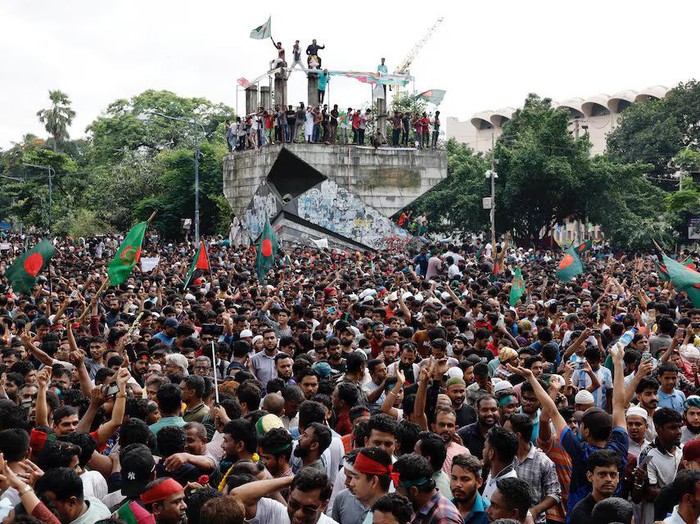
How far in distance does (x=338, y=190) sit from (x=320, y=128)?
213 centimetres

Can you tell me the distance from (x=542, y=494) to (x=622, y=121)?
55446mm

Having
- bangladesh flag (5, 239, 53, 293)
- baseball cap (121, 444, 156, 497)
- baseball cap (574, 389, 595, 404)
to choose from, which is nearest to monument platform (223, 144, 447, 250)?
bangladesh flag (5, 239, 53, 293)

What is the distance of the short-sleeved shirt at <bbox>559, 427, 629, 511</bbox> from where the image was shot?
5.89 metres

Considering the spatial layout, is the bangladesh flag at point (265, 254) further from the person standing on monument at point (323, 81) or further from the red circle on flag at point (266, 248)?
the person standing on monument at point (323, 81)

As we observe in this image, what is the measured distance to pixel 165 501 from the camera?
4.72 metres

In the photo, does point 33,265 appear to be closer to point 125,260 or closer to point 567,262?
point 125,260

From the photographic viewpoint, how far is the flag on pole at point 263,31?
1380 inches

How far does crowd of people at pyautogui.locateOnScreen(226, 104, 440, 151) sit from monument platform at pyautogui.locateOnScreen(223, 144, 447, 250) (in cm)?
36

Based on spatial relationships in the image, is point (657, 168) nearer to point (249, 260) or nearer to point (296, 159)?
point (296, 159)

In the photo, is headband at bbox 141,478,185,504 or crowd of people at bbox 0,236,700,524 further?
crowd of people at bbox 0,236,700,524

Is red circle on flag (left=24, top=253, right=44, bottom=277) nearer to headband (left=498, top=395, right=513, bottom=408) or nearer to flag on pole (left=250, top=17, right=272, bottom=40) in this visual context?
headband (left=498, top=395, right=513, bottom=408)

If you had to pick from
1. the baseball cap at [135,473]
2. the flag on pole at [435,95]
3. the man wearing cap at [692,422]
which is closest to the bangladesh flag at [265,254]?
the man wearing cap at [692,422]

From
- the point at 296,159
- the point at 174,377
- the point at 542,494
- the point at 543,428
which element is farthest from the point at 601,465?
the point at 296,159

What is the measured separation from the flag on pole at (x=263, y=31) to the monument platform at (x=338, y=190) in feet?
13.3
